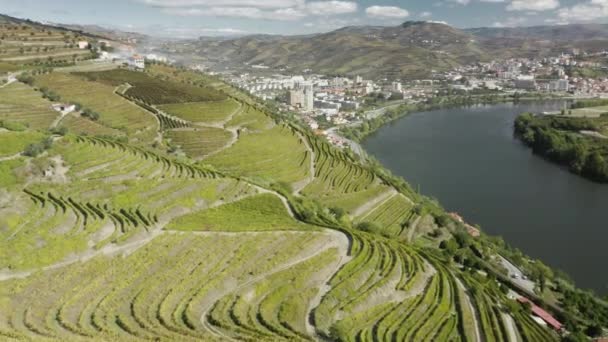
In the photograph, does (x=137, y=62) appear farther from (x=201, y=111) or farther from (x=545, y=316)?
(x=545, y=316)

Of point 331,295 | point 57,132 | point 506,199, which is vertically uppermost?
point 57,132

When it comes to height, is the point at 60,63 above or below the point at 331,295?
above

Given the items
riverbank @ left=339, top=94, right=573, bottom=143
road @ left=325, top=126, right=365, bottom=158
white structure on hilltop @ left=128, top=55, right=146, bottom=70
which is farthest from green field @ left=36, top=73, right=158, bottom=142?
riverbank @ left=339, top=94, right=573, bottom=143

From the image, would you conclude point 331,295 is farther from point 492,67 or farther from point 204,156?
point 492,67

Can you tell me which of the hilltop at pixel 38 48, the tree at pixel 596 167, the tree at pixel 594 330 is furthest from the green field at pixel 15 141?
the tree at pixel 596 167

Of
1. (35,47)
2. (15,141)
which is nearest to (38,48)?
(35,47)

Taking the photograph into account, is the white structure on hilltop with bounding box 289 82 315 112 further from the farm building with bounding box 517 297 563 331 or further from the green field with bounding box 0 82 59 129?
the farm building with bounding box 517 297 563 331

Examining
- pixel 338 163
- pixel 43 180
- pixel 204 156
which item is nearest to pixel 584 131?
pixel 338 163
